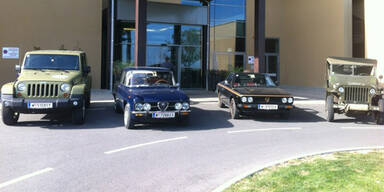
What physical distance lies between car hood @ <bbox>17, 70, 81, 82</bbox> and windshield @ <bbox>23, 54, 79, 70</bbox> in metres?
0.35

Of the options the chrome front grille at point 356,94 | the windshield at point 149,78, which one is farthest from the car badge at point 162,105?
the chrome front grille at point 356,94

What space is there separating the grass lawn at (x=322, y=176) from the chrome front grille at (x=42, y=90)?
234 inches

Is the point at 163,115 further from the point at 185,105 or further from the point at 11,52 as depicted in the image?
the point at 11,52

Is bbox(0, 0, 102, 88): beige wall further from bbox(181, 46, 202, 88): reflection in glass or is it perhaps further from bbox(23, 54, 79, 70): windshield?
bbox(23, 54, 79, 70): windshield

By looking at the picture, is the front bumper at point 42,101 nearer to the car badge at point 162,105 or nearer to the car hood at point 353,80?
the car badge at point 162,105

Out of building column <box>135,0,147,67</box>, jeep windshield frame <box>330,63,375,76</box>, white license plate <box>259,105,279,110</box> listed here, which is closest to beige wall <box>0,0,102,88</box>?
building column <box>135,0,147,67</box>

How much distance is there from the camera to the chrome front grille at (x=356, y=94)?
10539 millimetres

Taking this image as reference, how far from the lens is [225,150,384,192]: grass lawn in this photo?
4.33m

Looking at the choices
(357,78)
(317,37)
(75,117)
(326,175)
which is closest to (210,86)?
(317,37)

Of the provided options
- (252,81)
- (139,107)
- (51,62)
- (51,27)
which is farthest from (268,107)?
(51,27)

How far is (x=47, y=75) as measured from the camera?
923 centimetres

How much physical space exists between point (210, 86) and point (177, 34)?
3.77 meters

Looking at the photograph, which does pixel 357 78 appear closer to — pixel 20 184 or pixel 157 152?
pixel 157 152

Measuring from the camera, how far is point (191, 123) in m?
9.77
